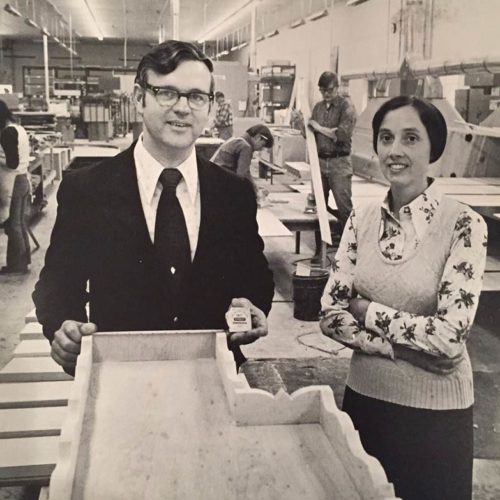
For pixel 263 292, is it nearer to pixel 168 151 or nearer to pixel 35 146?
pixel 168 151

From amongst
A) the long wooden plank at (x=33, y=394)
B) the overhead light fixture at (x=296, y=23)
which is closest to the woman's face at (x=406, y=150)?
the long wooden plank at (x=33, y=394)

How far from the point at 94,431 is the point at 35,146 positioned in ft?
27.3

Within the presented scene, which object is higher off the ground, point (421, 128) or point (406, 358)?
point (421, 128)

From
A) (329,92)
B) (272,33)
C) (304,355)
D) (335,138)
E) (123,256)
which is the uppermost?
(272,33)

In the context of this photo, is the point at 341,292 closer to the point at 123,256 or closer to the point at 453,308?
the point at 453,308

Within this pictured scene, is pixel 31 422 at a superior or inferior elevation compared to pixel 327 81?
inferior

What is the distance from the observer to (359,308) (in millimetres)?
1874

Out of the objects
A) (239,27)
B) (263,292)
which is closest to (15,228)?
(263,292)

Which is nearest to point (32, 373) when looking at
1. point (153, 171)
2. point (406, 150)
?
point (153, 171)

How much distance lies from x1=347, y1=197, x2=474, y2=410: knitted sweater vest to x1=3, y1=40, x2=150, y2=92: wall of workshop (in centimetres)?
2710

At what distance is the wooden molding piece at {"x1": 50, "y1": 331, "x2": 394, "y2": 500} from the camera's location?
105 cm

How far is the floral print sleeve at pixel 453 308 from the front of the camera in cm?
173

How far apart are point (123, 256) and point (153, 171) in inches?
8.4

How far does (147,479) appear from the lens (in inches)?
42.6
